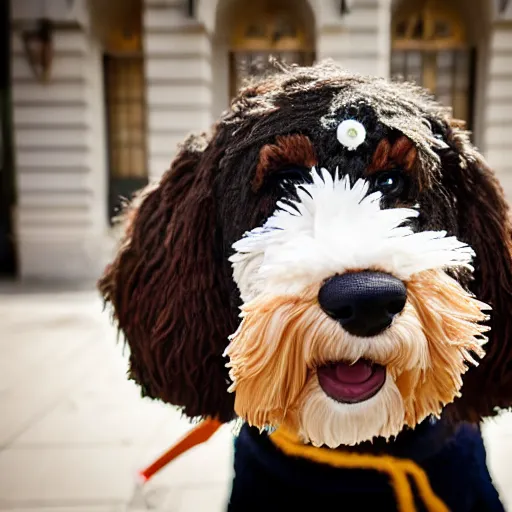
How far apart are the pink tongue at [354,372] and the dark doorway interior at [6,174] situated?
6671mm

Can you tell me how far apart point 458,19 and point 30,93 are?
5.08m

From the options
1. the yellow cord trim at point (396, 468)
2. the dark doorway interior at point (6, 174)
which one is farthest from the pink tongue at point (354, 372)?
the dark doorway interior at point (6, 174)

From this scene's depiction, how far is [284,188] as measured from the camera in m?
0.87

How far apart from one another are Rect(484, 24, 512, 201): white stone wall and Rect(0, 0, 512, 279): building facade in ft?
0.04

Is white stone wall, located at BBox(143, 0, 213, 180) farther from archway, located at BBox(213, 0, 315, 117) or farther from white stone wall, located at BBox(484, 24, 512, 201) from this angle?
white stone wall, located at BBox(484, 24, 512, 201)

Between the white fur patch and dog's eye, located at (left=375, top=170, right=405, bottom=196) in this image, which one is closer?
the white fur patch

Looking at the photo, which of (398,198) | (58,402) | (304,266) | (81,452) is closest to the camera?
(304,266)

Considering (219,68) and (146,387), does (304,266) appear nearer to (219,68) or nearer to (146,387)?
(146,387)

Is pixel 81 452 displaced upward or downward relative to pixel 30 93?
downward

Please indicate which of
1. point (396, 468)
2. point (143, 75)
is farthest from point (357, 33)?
point (396, 468)

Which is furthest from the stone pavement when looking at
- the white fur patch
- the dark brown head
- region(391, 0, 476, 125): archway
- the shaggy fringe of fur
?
region(391, 0, 476, 125): archway

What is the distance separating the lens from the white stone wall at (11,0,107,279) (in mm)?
6188

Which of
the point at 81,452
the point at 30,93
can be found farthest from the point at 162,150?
the point at 81,452

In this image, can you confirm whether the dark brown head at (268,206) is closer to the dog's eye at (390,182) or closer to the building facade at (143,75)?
the dog's eye at (390,182)
